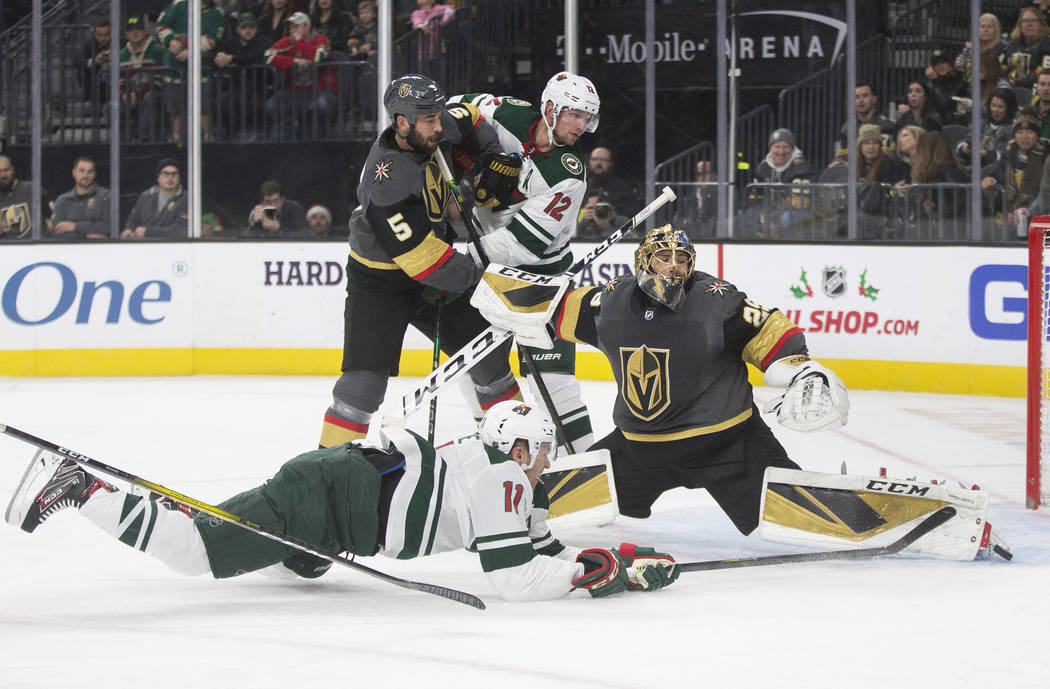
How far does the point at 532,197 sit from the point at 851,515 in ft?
4.07

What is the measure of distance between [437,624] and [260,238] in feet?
16.1

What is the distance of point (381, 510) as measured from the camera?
2.75 metres

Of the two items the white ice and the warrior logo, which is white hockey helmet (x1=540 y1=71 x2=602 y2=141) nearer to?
the warrior logo

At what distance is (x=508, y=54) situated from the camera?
7.41 m

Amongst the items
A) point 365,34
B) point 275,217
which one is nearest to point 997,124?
point 365,34

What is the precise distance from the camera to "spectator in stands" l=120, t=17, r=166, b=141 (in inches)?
289

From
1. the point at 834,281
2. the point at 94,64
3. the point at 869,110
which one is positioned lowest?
the point at 834,281

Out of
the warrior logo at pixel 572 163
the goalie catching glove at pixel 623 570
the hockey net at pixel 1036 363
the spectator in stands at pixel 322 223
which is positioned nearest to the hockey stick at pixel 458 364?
the warrior logo at pixel 572 163

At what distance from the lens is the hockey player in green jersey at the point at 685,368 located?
323 centimetres

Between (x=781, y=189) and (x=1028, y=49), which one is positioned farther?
(x=781, y=189)

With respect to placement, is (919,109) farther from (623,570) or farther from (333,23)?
(623,570)

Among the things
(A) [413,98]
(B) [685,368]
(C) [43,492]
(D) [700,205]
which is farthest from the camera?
(D) [700,205]

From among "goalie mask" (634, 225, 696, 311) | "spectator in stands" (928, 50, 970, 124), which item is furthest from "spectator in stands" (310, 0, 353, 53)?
"goalie mask" (634, 225, 696, 311)

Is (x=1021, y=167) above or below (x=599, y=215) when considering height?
above
